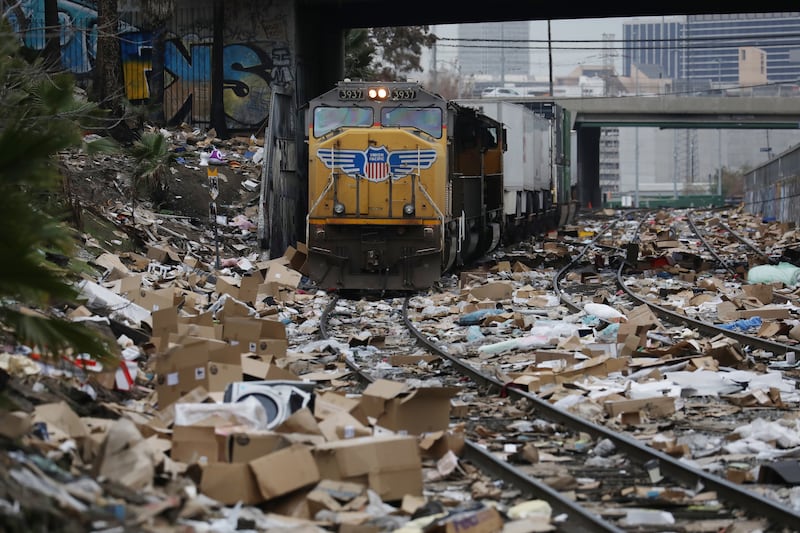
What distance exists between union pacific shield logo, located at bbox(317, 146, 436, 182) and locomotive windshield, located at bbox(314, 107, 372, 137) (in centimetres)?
43

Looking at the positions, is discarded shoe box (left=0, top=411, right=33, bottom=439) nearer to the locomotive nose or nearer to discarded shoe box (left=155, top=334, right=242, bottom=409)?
discarded shoe box (left=155, top=334, right=242, bottom=409)

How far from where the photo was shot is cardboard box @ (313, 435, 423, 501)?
700cm

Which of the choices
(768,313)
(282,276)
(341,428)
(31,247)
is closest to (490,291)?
(282,276)

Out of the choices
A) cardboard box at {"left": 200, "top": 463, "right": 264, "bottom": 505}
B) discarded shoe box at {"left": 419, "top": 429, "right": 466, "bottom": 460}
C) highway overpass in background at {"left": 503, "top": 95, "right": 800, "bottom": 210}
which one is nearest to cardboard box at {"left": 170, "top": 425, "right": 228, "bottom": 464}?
cardboard box at {"left": 200, "top": 463, "right": 264, "bottom": 505}

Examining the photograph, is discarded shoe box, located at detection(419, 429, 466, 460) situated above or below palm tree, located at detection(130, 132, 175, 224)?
below

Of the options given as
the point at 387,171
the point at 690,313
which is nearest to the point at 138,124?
the point at 387,171

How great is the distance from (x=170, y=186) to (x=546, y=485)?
19475 mm

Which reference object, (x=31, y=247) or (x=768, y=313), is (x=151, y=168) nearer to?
(x=768, y=313)

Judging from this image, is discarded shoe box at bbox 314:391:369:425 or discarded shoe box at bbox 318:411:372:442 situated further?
discarded shoe box at bbox 314:391:369:425

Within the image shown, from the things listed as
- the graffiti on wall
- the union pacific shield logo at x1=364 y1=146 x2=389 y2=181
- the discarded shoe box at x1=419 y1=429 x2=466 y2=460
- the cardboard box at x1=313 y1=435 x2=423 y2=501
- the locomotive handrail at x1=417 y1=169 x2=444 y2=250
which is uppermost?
the graffiti on wall

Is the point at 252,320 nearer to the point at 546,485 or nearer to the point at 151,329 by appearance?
the point at 151,329

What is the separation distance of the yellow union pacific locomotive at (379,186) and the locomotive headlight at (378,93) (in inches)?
0.6

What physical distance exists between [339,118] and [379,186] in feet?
4.37

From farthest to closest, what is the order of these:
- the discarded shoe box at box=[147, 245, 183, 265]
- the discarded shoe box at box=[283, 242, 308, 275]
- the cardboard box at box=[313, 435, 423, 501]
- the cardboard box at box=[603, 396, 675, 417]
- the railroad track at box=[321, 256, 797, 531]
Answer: the discarded shoe box at box=[283, 242, 308, 275] < the discarded shoe box at box=[147, 245, 183, 265] < the cardboard box at box=[603, 396, 675, 417] < the cardboard box at box=[313, 435, 423, 501] < the railroad track at box=[321, 256, 797, 531]
